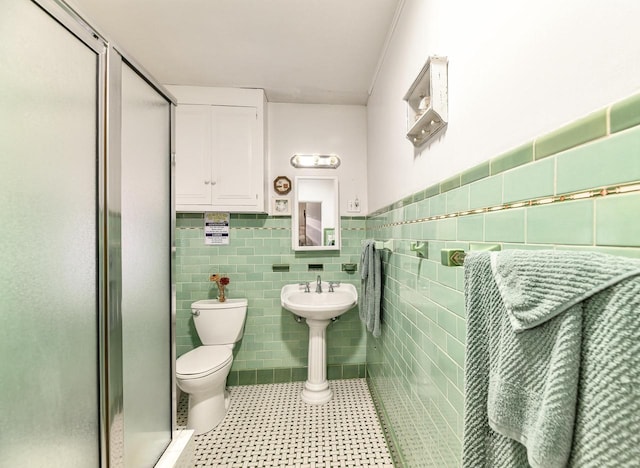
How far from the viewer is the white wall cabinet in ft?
→ 6.54

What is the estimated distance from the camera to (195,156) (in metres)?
2.00

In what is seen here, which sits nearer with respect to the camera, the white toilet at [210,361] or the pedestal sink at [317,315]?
the white toilet at [210,361]

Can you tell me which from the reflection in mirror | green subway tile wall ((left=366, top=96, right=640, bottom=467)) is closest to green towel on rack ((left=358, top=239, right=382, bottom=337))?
green subway tile wall ((left=366, top=96, right=640, bottom=467))

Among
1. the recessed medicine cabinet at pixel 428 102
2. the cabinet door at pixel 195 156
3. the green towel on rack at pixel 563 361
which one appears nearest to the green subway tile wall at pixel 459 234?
the green towel on rack at pixel 563 361

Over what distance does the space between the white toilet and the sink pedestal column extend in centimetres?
57

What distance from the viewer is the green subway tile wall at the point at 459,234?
0.40 m

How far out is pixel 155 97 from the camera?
3.30 ft

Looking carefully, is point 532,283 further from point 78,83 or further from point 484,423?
point 78,83

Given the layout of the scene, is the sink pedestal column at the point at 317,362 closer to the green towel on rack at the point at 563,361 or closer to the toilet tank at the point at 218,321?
the toilet tank at the point at 218,321

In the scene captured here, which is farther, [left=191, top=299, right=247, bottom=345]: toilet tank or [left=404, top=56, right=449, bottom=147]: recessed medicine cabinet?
[left=191, top=299, right=247, bottom=345]: toilet tank

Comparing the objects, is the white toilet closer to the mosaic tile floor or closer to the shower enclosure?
the mosaic tile floor

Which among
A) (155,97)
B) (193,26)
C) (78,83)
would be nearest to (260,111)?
(193,26)

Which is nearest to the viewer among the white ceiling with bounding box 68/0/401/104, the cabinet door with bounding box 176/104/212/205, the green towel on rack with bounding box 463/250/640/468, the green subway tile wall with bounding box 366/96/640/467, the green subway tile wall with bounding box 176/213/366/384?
the green towel on rack with bounding box 463/250/640/468

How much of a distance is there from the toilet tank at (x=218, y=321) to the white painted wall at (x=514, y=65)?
160 cm
